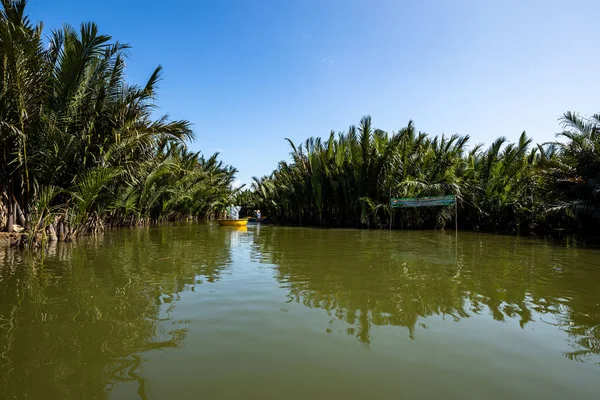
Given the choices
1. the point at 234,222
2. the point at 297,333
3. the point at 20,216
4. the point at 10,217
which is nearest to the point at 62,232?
the point at 20,216

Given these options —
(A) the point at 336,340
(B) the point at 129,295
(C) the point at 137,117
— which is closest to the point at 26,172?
Result: (C) the point at 137,117

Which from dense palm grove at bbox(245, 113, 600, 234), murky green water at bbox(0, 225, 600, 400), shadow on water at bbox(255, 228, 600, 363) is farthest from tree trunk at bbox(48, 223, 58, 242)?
dense palm grove at bbox(245, 113, 600, 234)

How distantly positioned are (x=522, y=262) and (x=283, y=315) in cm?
585

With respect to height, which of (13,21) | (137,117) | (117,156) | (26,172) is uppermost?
(13,21)

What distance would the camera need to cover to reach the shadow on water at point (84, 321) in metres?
2.17

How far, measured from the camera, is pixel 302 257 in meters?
7.48

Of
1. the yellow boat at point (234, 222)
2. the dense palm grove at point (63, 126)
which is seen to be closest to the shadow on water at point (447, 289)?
the dense palm grove at point (63, 126)

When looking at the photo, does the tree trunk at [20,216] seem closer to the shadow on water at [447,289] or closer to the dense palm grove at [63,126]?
the dense palm grove at [63,126]

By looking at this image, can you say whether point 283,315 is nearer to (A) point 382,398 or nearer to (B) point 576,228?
(A) point 382,398

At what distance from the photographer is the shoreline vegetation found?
27.5ft

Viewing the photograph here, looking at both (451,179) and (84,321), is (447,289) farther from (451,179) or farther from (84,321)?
(451,179)

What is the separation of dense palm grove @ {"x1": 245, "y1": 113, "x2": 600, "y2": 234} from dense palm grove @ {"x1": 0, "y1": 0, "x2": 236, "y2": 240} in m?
10.5

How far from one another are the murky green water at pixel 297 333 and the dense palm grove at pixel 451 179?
372 inches

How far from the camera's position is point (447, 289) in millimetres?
4551
